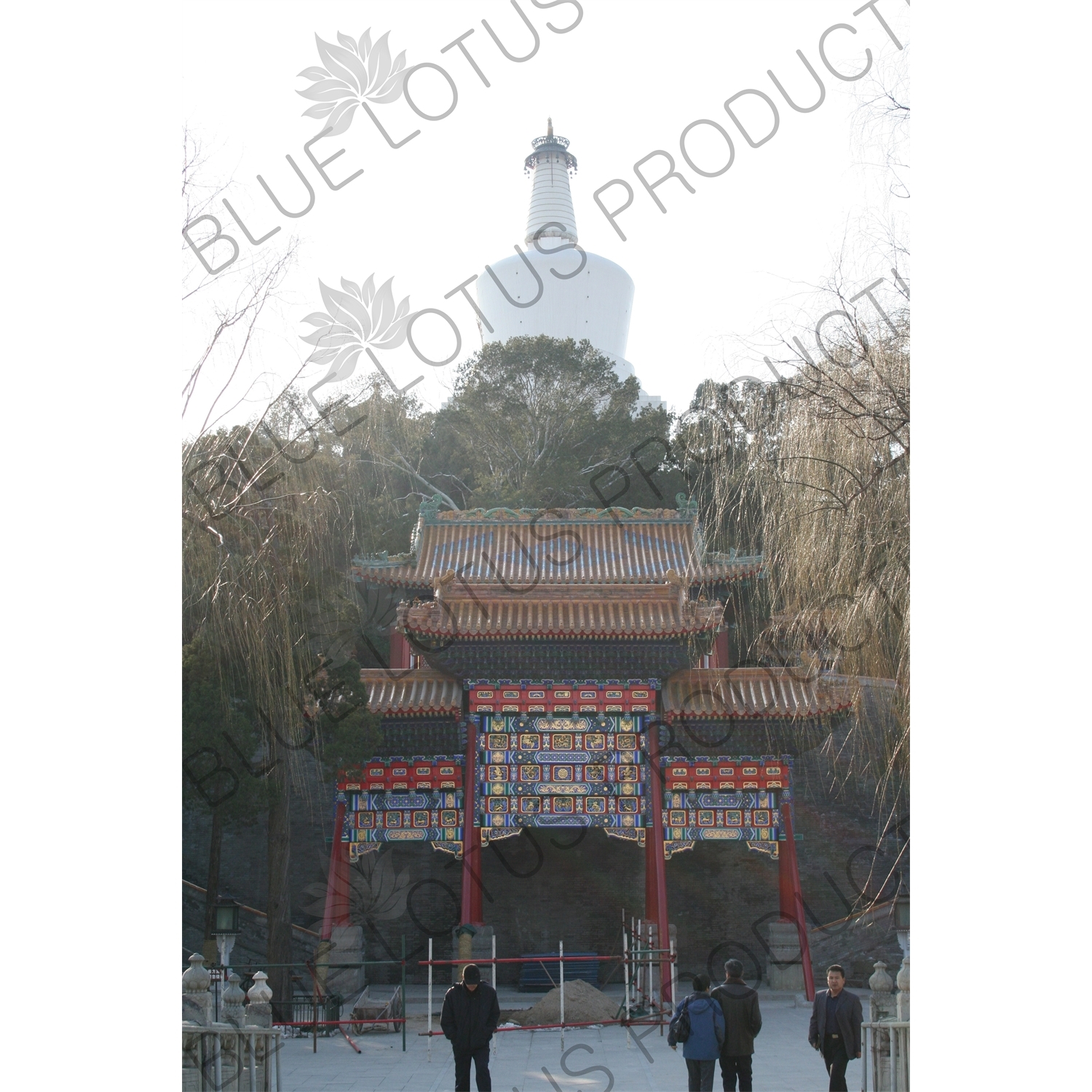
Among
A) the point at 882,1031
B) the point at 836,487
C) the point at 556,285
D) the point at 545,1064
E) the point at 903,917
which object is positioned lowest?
the point at 545,1064

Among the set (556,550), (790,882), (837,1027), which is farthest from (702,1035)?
(556,550)

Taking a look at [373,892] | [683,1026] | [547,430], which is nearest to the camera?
[683,1026]

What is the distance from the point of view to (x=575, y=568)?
1177 cm

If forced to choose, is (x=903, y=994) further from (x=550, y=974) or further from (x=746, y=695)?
(x=550, y=974)

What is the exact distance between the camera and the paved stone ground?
6.54m

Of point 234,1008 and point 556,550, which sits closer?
point 234,1008

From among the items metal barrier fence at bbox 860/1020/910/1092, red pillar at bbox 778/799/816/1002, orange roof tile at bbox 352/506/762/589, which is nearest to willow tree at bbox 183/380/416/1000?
orange roof tile at bbox 352/506/762/589

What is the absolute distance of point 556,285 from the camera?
88.7 feet

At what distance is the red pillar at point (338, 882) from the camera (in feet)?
33.6

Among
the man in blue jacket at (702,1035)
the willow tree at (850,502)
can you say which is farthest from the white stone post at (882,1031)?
the willow tree at (850,502)

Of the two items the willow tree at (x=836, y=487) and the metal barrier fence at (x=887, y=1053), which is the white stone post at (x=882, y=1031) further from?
the willow tree at (x=836, y=487)

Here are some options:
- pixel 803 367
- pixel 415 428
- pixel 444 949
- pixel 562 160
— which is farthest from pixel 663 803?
pixel 562 160

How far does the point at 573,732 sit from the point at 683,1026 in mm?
5189

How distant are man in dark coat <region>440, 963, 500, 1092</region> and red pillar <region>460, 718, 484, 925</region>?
436 cm
